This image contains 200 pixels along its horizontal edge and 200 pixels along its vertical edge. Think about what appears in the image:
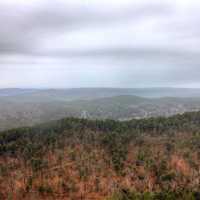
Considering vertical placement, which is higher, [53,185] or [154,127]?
[154,127]

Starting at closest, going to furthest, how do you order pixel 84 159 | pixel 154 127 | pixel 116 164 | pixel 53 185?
pixel 53 185 → pixel 116 164 → pixel 84 159 → pixel 154 127

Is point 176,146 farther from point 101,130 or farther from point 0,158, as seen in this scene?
point 0,158

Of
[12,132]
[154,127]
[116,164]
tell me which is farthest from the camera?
[154,127]

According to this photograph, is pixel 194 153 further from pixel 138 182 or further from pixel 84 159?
pixel 84 159

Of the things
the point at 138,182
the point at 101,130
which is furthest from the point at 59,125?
the point at 138,182

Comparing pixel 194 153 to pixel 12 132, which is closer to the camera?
pixel 194 153

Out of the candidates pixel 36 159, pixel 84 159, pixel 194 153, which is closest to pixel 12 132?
pixel 36 159
